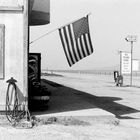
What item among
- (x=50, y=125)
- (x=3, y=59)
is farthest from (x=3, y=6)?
(x=50, y=125)

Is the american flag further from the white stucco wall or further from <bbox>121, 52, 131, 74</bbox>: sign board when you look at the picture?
<bbox>121, 52, 131, 74</bbox>: sign board

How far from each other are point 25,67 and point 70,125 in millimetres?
2058

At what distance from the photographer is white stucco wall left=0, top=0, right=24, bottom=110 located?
39.0 feet

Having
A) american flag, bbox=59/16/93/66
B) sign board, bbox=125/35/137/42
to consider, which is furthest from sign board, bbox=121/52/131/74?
american flag, bbox=59/16/93/66

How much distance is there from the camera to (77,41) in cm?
1378

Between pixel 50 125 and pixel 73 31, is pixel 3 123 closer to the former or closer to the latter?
pixel 50 125

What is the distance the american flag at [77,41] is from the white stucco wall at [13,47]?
1.84m

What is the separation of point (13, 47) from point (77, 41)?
2.63 m

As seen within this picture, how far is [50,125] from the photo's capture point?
11.4 m

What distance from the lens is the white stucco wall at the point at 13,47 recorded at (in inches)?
468

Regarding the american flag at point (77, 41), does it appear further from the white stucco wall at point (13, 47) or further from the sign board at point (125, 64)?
the sign board at point (125, 64)

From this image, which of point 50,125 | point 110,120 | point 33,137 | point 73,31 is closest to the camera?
point 33,137

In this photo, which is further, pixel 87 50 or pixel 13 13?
pixel 87 50

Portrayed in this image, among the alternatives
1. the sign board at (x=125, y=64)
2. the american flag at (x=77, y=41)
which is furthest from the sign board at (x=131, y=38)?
the american flag at (x=77, y=41)
